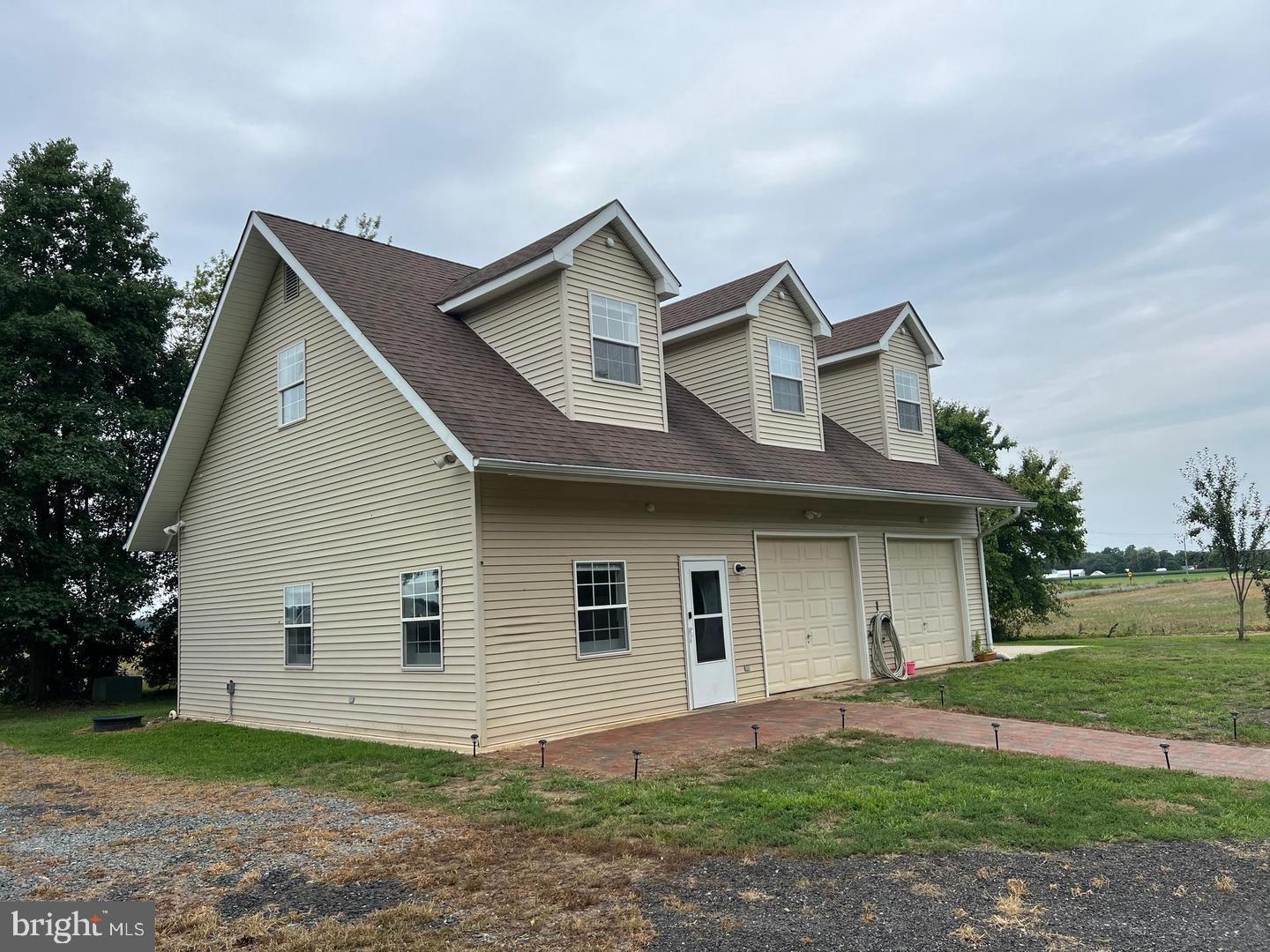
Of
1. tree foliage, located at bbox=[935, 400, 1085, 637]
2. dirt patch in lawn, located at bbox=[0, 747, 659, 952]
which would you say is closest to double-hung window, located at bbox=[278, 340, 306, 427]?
dirt patch in lawn, located at bbox=[0, 747, 659, 952]

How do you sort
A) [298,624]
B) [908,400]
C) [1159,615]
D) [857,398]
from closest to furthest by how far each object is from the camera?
[298,624]
[857,398]
[908,400]
[1159,615]

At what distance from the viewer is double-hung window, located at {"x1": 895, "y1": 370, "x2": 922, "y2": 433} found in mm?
17250

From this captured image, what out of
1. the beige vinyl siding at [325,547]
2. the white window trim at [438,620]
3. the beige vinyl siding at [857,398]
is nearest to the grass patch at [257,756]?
the beige vinyl siding at [325,547]

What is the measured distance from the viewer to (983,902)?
14.8ft

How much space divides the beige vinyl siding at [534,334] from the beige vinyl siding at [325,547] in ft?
6.00

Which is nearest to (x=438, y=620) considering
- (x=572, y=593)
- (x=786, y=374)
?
(x=572, y=593)

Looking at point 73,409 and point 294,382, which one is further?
point 73,409

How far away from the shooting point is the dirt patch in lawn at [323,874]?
4.32 meters

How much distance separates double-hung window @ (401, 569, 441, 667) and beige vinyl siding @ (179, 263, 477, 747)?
15 centimetres

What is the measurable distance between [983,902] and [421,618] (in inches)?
285

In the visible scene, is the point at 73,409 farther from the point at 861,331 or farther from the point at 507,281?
the point at 861,331

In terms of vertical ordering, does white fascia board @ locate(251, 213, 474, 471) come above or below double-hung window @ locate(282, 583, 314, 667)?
above

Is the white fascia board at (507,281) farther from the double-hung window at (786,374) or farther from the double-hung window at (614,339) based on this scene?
the double-hung window at (786,374)

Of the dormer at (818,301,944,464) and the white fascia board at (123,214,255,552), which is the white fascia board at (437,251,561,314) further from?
the dormer at (818,301,944,464)
